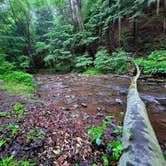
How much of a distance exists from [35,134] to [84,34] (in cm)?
1350

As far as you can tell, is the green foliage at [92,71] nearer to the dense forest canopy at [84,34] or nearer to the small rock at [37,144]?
the dense forest canopy at [84,34]

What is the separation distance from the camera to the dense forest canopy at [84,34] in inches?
499

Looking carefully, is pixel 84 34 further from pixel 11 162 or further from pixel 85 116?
pixel 11 162

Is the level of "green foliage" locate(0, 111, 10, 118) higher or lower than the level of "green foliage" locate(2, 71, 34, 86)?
lower

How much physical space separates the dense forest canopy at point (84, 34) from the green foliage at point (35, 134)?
8673 mm

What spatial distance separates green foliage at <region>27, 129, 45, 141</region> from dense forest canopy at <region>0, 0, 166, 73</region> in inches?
341

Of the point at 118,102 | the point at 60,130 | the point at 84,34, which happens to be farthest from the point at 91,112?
the point at 84,34

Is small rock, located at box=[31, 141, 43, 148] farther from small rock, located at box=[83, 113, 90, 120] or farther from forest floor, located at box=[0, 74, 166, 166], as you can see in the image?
small rock, located at box=[83, 113, 90, 120]

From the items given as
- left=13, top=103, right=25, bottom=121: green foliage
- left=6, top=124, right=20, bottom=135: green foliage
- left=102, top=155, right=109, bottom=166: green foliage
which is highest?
left=13, top=103, right=25, bottom=121: green foliage

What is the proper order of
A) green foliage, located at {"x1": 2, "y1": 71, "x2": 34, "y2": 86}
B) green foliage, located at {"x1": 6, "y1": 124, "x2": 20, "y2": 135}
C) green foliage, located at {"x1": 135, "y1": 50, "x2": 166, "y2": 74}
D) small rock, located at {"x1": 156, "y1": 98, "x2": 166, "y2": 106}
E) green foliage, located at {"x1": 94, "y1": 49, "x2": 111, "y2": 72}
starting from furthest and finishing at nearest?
green foliage, located at {"x1": 94, "y1": 49, "x2": 111, "y2": 72}, green foliage, located at {"x1": 135, "y1": 50, "x2": 166, "y2": 74}, green foliage, located at {"x1": 2, "y1": 71, "x2": 34, "y2": 86}, small rock, located at {"x1": 156, "y1": 98, "x2": 166, "y2": 106}, green foliage, located at {"x1": 6, "y1": 124, "x2": 20, "y2": 135}

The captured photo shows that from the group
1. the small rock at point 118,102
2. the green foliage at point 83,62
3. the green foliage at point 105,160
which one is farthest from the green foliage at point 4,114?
the green foliage at point 83,62

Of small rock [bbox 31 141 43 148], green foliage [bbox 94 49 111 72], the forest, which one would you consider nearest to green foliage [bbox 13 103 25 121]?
the forest

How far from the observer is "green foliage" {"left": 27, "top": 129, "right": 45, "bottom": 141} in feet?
8.53

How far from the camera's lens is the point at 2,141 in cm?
247
